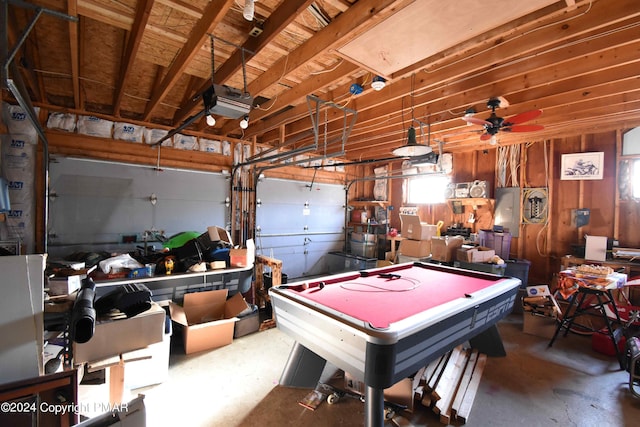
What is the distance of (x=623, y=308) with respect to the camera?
3246 millimetres

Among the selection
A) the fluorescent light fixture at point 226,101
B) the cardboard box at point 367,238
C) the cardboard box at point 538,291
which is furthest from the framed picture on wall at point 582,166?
the fluorescent light fixture at point 226,101

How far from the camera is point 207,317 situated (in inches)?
129

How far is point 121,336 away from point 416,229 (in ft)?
13.3

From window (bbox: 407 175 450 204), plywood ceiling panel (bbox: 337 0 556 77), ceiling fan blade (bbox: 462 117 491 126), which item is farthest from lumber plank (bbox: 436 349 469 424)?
window (bbox: 407 175 450 204)

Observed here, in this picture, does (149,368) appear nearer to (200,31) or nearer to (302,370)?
(302,370)

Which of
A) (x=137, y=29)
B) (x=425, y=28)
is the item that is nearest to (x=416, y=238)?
(x=425, y=28)

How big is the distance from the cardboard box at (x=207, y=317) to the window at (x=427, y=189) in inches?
181

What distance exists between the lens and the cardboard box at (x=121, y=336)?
6.16 feet

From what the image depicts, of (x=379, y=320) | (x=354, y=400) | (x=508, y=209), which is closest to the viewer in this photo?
(x=379, y=320)

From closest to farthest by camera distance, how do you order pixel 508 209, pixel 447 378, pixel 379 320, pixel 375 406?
pixel 375 406 → pixel 379 320 → pixel 447 378 → pixel 508 209

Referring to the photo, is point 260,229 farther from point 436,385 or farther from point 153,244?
point 436,385

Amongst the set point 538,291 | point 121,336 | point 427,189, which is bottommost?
point 538,291

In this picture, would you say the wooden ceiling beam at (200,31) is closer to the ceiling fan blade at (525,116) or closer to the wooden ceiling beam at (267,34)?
the wooden ceiling beam at (267,34)

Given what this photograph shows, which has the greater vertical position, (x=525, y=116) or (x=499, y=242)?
(x=525, y=116)
